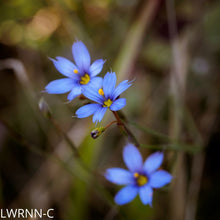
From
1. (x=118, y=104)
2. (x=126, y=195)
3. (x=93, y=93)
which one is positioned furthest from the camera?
(x=126, y=195)

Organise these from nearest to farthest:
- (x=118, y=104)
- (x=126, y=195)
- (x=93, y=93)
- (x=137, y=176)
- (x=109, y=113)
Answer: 1. (x=118, y=104)
2. (x=93, y=93)
3. (x=126, y=195)
4. (x=137, y=176)
5. (x=109, y=113)

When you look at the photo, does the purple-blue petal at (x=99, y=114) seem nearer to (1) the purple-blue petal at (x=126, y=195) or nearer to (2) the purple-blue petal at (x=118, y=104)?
(2) the purple-blue petal at (x=118, y=104)

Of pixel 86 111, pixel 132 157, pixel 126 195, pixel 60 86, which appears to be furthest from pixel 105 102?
pixel 126 195

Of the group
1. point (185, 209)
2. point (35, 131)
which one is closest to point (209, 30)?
point (185, 209)

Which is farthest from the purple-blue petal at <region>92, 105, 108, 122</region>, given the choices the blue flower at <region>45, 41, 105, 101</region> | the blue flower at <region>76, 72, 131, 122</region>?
the blue flower at <region>45, 41, 105, 101</region>

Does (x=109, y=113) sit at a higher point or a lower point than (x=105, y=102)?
higher

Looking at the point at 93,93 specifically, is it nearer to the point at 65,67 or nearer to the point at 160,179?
the point at 65,67

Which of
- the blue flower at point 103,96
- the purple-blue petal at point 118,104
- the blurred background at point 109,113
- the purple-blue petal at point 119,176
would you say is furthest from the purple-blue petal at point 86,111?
the blurred background at point 109,113

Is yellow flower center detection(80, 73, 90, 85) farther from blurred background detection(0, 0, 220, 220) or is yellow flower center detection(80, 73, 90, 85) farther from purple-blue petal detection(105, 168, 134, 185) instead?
blurred background detection(0, 0, 220, 220)
